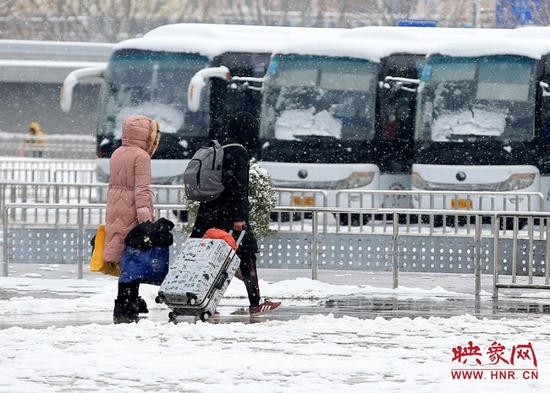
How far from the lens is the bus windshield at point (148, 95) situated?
3027cm

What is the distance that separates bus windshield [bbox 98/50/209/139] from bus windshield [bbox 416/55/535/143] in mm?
4273

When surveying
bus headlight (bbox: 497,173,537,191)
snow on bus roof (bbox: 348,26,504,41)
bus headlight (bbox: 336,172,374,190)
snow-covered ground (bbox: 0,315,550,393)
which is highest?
snow on bus roof (bbox: 348,26,504,41)

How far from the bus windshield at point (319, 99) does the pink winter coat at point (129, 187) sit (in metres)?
15.6

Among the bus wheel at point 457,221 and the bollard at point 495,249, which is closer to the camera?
the bollard at point 495,249

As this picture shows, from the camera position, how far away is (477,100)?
28719 millimetres

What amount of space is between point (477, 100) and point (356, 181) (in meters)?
2.57

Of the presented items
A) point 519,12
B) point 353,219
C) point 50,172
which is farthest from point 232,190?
point 519,12

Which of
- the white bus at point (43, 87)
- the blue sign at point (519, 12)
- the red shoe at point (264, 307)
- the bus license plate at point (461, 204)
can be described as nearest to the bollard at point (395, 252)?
the red shoe at point (264, 307)

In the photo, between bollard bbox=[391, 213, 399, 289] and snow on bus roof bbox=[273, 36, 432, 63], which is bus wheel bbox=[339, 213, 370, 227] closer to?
bollard bbox=[391, 213, 399, 289]

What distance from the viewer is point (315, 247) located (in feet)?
60.7

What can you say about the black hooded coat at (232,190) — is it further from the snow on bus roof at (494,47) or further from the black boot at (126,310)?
the snow on bus roof at (494,47)

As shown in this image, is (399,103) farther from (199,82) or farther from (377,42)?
(199,82)

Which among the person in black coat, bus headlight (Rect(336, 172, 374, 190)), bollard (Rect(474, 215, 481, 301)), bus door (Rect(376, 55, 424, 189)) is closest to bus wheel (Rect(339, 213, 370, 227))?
bollard (Rect(474, 215, 481, 301))

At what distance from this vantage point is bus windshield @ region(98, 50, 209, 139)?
99.3ft
